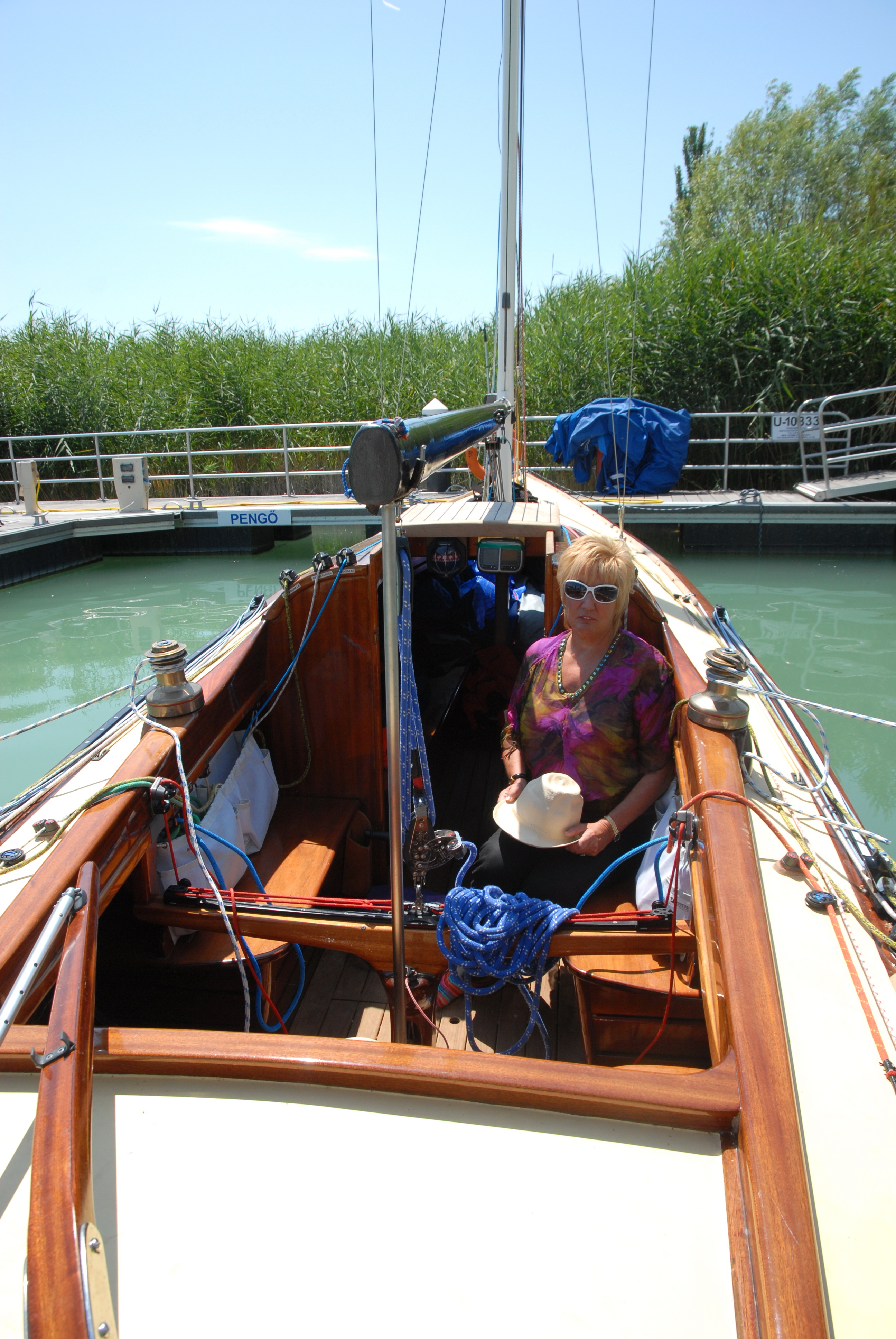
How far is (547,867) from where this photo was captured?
6.81ft

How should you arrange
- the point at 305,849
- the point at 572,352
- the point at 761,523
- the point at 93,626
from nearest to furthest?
the point at 305,849, the point at 93,626, the point at 761,523, the point at 572,352

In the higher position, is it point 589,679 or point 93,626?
point 589,679

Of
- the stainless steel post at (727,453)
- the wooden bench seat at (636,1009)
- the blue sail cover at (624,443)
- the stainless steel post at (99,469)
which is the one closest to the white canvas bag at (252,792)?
the wooden bench seat at (636,1009)

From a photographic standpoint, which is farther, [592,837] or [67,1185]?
[592,837]

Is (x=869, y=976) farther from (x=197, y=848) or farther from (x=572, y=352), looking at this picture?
(x=572, y=352)

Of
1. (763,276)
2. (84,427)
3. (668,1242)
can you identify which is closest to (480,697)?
(668,1242)

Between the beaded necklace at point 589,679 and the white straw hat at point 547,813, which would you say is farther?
the beaded necklace at point 589,679

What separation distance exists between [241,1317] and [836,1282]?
615 millimetres

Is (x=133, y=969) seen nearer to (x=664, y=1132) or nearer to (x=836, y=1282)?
(x=664, y=1132)

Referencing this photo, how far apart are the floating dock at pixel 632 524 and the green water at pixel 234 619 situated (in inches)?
7.6

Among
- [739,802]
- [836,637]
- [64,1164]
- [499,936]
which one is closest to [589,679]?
[739,802]

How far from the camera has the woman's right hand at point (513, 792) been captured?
6.91ft

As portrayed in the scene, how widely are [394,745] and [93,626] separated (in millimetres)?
7900

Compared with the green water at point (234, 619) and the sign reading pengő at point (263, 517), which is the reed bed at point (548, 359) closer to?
the sign reading pengő at point (263, 517)
